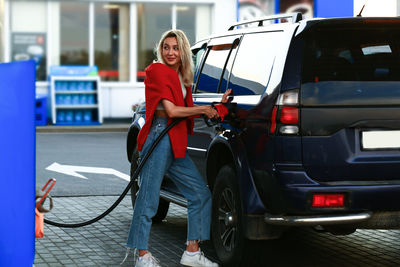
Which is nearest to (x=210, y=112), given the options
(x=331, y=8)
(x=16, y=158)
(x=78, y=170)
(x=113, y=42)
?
(x=16, y=158)

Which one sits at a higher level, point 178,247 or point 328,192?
point 328,192

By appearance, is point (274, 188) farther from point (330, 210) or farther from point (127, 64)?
point (127, 64)

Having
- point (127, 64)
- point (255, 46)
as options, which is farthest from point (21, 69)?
point (127, 64)

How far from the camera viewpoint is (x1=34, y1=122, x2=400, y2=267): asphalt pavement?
6602 mm

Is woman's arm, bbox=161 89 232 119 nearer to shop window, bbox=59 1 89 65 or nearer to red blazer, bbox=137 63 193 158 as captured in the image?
red blazer, bbox=137 63 193 158

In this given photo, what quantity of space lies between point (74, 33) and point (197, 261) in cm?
1783

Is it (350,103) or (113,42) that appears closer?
(350,103)

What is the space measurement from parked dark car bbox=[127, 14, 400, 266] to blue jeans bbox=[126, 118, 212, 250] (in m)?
0.44

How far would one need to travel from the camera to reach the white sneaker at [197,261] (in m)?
6.29

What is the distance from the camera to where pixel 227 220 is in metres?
6.20

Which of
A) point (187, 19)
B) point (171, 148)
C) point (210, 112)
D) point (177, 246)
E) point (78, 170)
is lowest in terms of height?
point (78, 170)

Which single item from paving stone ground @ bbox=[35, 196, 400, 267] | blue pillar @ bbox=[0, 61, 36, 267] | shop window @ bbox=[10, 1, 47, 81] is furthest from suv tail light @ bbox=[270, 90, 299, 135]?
shop window @ bbox=[10, 1, 47, 81]

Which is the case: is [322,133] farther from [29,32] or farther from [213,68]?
[29,32]

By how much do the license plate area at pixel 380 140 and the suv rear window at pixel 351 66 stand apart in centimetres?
21
